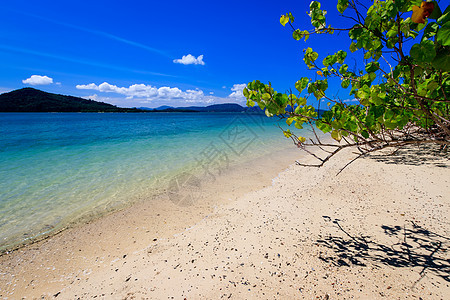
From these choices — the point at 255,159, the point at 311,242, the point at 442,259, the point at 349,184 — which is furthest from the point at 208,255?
the point at 255,159

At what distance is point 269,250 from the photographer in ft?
10.1

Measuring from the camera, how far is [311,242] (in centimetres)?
322

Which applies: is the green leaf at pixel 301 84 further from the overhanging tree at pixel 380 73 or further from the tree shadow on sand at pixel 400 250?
the tree shadow on sand at pixel 400 250

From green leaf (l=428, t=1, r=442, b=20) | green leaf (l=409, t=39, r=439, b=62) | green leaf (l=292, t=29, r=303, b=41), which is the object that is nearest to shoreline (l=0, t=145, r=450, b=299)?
green leaf (l=409, t=39, r=439, b=62)

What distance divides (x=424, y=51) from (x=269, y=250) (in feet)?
9.74

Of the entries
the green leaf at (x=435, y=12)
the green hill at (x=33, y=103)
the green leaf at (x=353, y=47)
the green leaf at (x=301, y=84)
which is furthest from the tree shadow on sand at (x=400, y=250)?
the green hill at (x=33, y=103)

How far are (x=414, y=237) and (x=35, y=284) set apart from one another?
629cm

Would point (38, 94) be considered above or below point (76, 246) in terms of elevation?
above

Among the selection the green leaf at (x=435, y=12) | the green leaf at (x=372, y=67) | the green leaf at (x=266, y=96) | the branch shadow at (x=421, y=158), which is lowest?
the branch shadow at (x=421, y=158)

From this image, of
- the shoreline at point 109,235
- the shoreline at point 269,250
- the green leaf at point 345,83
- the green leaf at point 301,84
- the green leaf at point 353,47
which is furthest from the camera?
the shoreline at point 109,235

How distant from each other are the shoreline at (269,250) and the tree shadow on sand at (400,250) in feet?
0.05

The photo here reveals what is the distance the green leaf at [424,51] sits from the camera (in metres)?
1.02

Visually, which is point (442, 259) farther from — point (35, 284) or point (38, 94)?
point (38, 94)

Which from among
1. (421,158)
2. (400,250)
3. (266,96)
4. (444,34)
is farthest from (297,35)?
(421,158)
